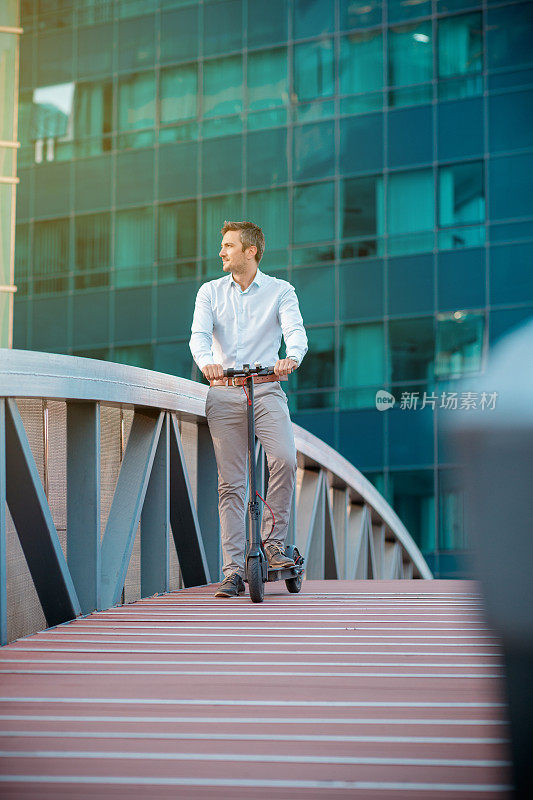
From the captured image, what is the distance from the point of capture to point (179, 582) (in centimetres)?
646

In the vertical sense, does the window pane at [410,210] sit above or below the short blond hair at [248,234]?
above

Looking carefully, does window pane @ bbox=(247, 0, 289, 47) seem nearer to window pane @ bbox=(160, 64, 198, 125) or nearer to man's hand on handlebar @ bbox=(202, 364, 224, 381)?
window pane @ bbox=(160, 64, 198, 125)

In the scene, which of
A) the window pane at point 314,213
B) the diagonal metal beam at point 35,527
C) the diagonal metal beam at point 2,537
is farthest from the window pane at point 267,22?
the diagonal metal beam at point 2,537

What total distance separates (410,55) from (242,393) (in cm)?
1791

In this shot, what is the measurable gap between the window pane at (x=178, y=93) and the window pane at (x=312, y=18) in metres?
2.85

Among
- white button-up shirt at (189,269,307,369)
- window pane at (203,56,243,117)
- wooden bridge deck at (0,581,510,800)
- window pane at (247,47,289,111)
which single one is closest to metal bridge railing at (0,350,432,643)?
wooden bridge deck at (0,581,510,800)

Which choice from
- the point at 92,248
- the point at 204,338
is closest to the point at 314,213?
the point at 92,248

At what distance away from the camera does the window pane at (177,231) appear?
77.1 ft

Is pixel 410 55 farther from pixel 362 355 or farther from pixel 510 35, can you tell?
pixel 362 355

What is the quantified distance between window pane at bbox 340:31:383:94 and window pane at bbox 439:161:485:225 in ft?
8.52

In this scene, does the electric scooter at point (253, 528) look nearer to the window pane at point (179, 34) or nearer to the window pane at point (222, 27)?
the window pane at point (222, 27)

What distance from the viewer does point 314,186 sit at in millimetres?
22141

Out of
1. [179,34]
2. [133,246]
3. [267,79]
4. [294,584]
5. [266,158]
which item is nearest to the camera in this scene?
[294,584]

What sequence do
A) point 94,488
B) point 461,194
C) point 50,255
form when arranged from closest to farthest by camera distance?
point 94,488 → point 461,194 → point 50,255
